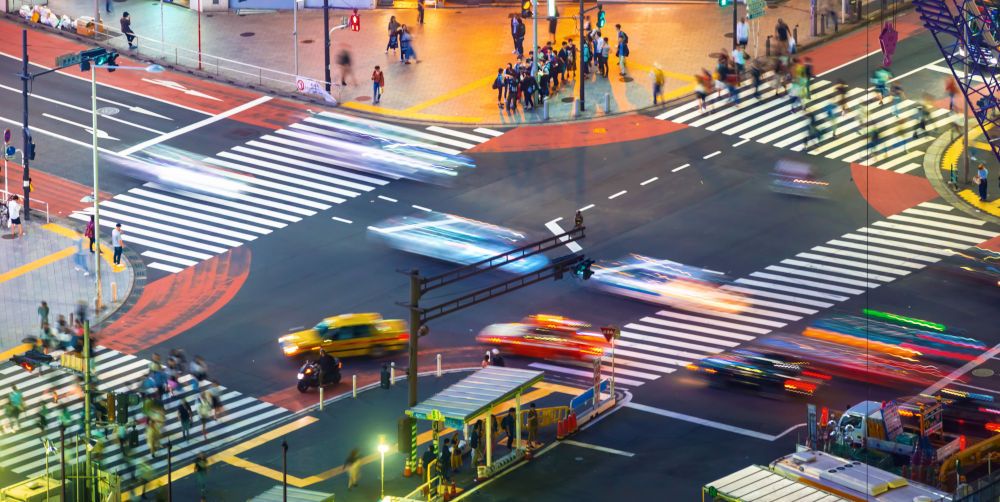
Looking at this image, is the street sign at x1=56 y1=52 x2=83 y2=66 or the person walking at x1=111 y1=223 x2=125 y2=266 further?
the person walking at x1=111 y1=223 x2=125 y2=266

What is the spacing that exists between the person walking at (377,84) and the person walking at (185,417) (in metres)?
30.6

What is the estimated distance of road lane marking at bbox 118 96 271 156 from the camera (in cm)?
9600

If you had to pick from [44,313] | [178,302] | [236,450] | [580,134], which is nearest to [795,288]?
[580,134]

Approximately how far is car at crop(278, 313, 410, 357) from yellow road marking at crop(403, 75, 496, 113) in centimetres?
2402

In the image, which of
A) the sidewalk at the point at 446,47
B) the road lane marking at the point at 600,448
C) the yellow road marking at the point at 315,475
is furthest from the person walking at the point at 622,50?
the road lane marking at the point at 600,448

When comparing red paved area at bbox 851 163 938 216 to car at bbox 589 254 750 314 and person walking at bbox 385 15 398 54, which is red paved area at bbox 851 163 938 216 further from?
person walking at bbox 385 15 398 54

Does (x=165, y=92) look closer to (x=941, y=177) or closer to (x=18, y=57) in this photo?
(x=18, y=57)

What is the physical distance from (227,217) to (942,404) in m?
33.1

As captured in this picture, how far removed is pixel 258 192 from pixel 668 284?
20.3 m

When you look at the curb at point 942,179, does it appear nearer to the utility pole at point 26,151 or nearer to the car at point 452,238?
the car at point 452,238

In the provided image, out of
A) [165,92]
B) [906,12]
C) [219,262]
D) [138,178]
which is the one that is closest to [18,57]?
[165,92]

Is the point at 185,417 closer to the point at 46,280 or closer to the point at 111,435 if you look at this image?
the point at 111,435

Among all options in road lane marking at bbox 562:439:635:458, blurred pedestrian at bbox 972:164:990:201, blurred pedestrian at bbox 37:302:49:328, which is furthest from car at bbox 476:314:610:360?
blurred pedestrian at bbox 972:164:990:201

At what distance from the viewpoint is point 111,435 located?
72.6 meters
